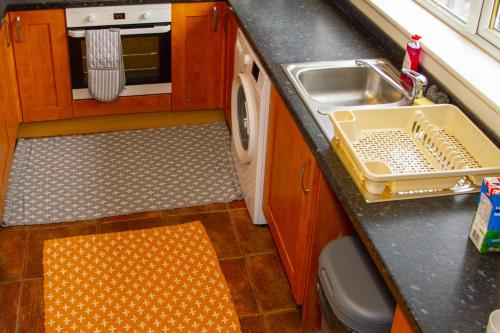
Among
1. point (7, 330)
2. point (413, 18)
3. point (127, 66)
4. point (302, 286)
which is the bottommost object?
point (7, 330)

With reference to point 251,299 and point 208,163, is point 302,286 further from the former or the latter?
point 208,163

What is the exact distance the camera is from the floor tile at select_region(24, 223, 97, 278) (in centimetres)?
296

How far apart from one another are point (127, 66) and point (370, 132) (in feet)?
6.00

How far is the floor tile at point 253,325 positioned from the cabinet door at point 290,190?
0.57 ft

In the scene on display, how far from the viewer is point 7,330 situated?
2652mm

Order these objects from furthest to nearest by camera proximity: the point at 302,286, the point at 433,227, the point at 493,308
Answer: the point at 302,286 < the point at 433,227 < the point at 493,308

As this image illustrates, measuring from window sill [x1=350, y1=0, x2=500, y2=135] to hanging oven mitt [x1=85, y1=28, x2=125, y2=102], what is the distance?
1.31m

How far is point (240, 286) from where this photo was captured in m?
2.94

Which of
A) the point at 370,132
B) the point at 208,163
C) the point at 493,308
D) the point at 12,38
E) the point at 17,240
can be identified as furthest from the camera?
the point at 208,163

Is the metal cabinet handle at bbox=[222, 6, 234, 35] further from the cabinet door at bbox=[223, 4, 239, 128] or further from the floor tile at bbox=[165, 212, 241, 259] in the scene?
the floor tile at bbox=[165, 212, 241, 259]

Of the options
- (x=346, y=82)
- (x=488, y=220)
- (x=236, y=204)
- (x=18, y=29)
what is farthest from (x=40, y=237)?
(x=488, y=220)

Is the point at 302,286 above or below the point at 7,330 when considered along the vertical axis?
above

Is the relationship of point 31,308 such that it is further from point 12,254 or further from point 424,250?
point 424,250

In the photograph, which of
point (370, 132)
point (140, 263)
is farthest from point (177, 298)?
point (370, 132)
